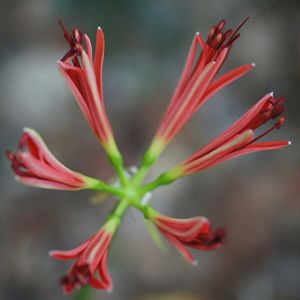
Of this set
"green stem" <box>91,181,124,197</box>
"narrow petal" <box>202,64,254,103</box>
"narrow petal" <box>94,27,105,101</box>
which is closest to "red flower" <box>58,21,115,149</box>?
"narrow petal" <box>94,27,105,101</box>

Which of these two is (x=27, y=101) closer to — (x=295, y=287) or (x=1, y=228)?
(x=1, y=228)

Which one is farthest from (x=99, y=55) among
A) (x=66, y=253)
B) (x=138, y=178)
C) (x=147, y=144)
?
(x=147, y=144)

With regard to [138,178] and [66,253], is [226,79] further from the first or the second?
[66,253]

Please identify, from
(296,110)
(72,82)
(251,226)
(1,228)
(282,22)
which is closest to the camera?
(72,82)

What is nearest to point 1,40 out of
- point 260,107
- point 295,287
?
point 295,287

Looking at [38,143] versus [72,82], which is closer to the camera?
[38,143]

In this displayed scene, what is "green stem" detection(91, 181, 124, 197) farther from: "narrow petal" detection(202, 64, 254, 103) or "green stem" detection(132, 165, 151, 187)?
"narrow petal" detection(202, 64, 254, 103)

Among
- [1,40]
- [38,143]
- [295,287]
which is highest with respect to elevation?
[1,40]

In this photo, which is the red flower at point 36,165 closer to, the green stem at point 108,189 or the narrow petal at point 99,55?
the green stem at point 108,189
